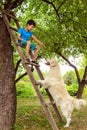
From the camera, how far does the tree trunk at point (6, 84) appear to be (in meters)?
12.2

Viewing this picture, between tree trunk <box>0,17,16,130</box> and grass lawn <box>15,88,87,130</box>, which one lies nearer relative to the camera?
tree trunk <box>0,17,16,130</box>

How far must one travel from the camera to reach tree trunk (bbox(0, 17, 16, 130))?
12.2m

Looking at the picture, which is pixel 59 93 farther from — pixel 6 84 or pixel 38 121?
pixel 38 121

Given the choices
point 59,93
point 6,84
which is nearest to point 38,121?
point 6,84

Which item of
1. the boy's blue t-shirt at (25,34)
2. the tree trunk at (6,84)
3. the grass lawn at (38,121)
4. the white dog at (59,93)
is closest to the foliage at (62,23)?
the grass lawn at (38,121)

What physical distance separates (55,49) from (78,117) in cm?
509

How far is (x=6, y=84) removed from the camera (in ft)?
40.4

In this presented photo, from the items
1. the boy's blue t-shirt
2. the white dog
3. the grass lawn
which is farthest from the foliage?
the white dog

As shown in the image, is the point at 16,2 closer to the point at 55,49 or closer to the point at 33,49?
the point at 33,49

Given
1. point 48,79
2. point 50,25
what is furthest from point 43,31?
point 48,79

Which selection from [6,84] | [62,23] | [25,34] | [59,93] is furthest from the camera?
[62,23]

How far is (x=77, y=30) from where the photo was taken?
52.0ft

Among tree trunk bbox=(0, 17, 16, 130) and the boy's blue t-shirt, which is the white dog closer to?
the boy's blue t-shirt

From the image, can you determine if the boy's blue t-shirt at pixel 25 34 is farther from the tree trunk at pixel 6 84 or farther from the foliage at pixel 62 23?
the foliage at pixel 62 23
